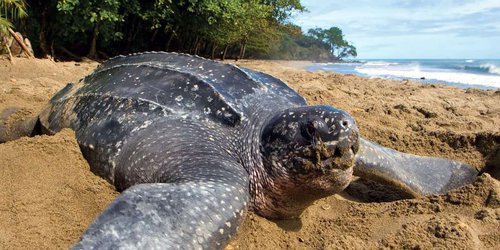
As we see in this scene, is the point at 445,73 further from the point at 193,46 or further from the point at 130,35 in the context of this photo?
the point at 130,35

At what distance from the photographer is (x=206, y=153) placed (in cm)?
179

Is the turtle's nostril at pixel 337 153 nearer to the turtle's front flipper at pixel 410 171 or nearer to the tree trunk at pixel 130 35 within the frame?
the turtle's front flipper at pixel 410 171

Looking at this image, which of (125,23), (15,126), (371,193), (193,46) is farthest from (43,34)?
(371,193)

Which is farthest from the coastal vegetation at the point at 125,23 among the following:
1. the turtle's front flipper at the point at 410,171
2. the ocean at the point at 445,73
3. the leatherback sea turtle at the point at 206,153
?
the turtle's front flipper at the point at 410,171

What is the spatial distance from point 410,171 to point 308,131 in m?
0.95

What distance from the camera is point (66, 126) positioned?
241cm

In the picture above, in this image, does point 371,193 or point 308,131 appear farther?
point 371,193

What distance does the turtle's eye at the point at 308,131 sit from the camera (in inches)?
65.7

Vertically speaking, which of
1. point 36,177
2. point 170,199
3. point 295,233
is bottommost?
point 295,233

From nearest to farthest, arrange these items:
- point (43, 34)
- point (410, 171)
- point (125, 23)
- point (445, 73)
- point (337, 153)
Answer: point (337, 153) < point (410, 171) < point (43, 34) < point (125, 23) < point (445, 73)

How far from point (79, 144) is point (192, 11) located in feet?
35.7

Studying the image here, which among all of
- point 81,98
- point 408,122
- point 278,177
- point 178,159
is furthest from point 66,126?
point 408,122

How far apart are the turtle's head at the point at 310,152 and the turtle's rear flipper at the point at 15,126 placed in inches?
70.8

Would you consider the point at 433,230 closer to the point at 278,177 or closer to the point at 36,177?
the point at 278,177
